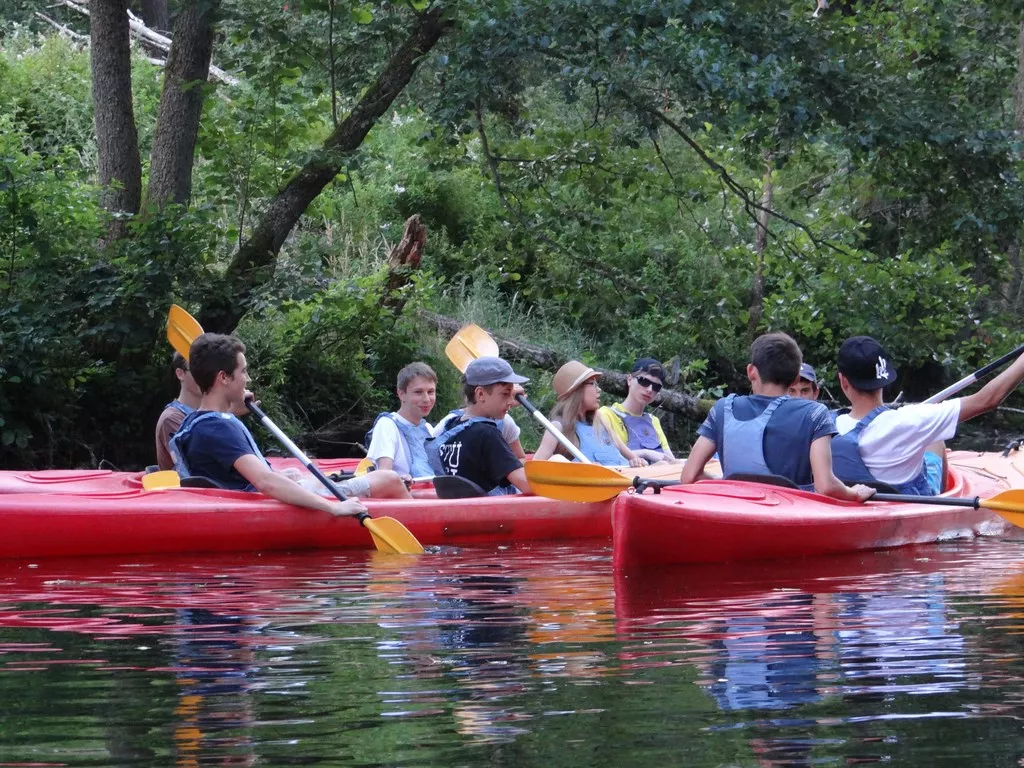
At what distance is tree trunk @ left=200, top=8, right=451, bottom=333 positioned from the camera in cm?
1013

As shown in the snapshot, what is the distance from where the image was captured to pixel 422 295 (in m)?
12.1

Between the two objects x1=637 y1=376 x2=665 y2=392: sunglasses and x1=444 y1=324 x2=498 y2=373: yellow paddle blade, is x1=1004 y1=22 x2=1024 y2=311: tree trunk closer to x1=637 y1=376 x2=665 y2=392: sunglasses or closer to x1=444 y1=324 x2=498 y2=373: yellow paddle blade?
x1=637 y1=376 x2=665 y2=392: sunglasses

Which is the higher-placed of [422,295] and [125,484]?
[422,295]

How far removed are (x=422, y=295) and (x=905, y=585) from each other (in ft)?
23.7

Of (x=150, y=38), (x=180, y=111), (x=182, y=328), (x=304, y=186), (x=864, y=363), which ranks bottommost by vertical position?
(x=864, y=363)

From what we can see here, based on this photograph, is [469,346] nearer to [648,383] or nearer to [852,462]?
[648,383]

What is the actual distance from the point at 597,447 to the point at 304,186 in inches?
123

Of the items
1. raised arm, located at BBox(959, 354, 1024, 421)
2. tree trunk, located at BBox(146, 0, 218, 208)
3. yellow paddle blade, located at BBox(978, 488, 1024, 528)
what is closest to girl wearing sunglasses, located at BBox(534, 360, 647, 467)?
yellow paddle blade, located at BBox(978, 488, 1024, 528)

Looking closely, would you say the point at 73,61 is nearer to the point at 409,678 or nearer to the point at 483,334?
the point at 483,334

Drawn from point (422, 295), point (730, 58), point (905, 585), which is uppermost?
point (730, 58)

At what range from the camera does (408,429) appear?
26.8ft

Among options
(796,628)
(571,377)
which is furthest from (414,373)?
(796,628)

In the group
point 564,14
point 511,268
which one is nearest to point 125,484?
point 564,14

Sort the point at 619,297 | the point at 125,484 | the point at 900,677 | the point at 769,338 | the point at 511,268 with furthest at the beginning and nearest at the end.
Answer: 1. the point at 511,268
2. the point at 619,297
3. the point at 125,484
4. the point at 769,338
5. the point at 900,677
